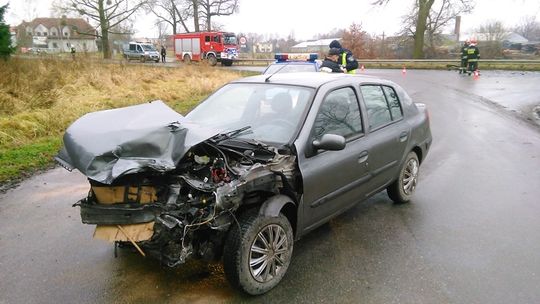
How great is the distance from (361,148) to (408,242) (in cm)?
109

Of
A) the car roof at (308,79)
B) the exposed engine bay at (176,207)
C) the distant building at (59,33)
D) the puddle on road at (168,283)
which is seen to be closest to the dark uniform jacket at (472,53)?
the car roof at (308,79)

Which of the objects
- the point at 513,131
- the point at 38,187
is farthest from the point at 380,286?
the point at 513,131

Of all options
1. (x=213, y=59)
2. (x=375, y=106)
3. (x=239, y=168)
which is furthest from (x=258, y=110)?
(x=213, y=59)

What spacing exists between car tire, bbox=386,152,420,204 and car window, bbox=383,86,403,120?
1.86ft

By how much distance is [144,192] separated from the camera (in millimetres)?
3043

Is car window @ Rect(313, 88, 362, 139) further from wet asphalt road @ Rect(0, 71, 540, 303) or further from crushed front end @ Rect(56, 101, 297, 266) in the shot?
wet asphalt road @ Rect(0, 71, 540, 303)

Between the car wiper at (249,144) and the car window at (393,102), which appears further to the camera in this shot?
the car window at (393,102)

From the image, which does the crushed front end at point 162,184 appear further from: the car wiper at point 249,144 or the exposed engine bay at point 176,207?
the car wiper at point 249,144

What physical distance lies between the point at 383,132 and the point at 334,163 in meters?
1.06

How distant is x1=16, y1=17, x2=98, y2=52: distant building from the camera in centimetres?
4403

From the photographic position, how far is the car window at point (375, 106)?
4.61 metres

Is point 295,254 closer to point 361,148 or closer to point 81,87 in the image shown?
point 361,148

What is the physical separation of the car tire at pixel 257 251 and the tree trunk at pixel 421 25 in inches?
1314

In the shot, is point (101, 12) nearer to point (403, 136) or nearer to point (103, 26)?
point (103, 26)
